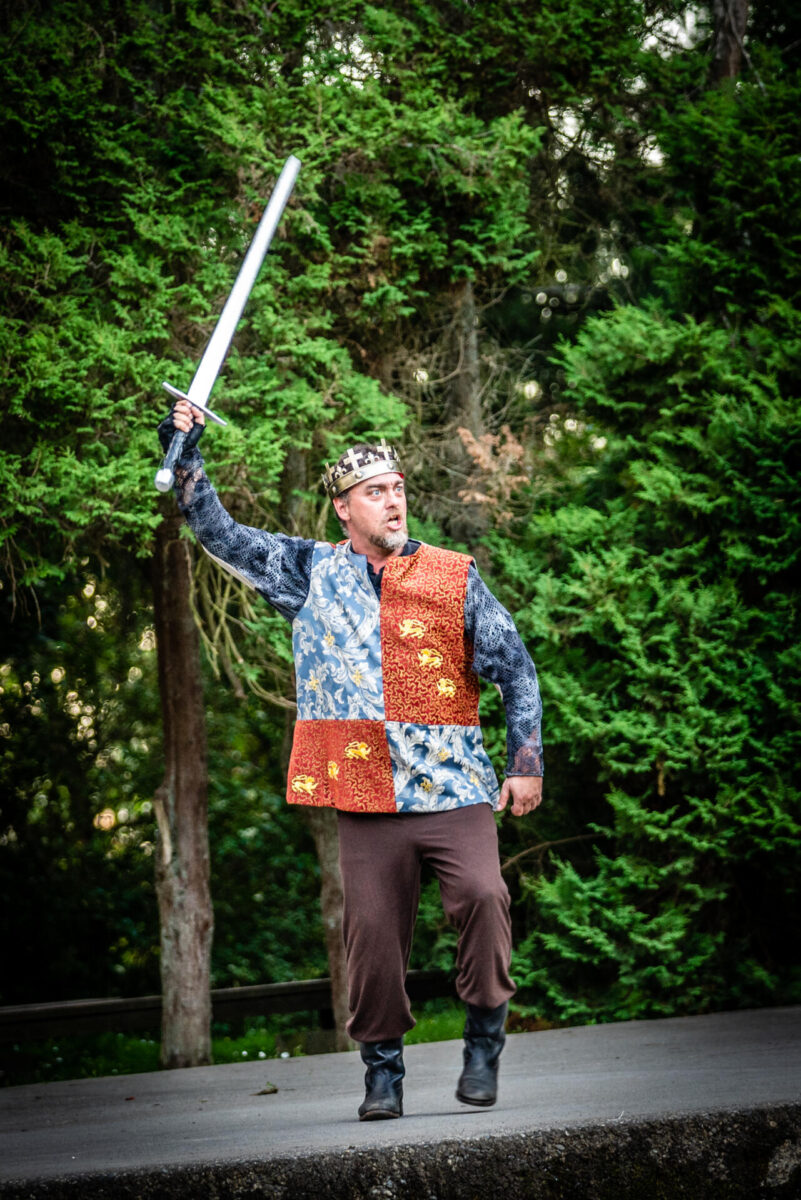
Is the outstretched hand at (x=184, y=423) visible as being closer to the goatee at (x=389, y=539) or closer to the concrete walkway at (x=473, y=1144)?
the goatee at (x=389, y=539)

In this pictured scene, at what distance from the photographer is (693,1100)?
2.54m

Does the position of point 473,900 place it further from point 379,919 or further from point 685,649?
point 685,649

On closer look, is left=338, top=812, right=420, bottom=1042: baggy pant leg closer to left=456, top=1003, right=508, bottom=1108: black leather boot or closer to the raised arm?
left=456, top=1003, right=508, bottom=1108: black leather boot

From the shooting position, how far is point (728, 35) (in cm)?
582

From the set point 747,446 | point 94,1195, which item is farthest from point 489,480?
point 94,1195

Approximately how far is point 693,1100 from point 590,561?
2.79 metres

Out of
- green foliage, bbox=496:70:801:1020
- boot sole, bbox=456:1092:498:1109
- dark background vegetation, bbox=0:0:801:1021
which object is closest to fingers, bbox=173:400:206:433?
dark background vegetation, bbox=0:0:801:1021

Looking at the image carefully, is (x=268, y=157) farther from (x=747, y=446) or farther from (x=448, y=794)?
(x=448, y=794)

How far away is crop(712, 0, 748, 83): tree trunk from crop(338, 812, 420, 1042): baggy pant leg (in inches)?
175

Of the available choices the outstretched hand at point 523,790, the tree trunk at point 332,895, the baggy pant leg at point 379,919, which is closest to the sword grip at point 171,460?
the baggy pant leg at point 379,919

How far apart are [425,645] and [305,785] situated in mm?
458

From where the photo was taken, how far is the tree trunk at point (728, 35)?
5.77 meters

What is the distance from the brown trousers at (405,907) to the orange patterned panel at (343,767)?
7 centimetres

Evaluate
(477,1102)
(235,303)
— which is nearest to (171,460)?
(235,303)
